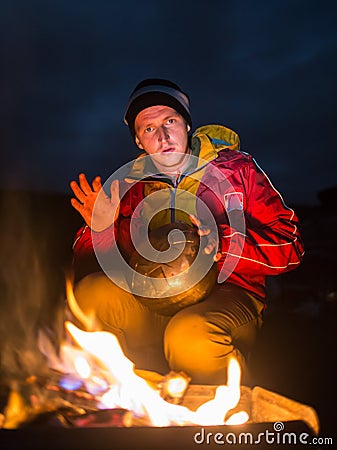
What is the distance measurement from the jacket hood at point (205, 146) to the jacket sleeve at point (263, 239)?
1.15ft

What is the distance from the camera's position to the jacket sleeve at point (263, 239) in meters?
2.70

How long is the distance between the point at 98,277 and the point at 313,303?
371cm

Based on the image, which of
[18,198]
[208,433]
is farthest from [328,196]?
[208,433]

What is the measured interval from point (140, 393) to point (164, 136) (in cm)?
163

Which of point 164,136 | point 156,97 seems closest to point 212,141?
point 164,136

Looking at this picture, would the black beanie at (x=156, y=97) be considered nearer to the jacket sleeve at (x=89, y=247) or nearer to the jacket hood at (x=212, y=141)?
the jacket hood at (x=212, y=141)

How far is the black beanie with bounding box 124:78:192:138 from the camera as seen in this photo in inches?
130

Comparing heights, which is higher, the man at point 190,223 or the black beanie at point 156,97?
the black beanie at point 156,97

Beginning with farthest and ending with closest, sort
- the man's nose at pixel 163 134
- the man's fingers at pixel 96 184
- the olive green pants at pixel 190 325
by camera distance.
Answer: the man's nose at pixel 163 134
the man's fingers at pixel 96 184
the olive green pants at pixel 190 325

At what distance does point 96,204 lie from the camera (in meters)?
3.10

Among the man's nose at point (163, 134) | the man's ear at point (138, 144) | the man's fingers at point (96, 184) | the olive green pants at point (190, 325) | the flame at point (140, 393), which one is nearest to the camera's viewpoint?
the flame at point (140, 393)

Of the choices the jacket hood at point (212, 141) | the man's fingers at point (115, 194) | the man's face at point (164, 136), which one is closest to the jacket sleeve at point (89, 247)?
the man's fingers at point (115, 194)

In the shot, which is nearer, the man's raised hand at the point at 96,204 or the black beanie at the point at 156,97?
the man's raised hand at the point at 96,204

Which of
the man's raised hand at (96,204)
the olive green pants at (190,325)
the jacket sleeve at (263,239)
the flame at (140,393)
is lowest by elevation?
the flame at (140,393)
